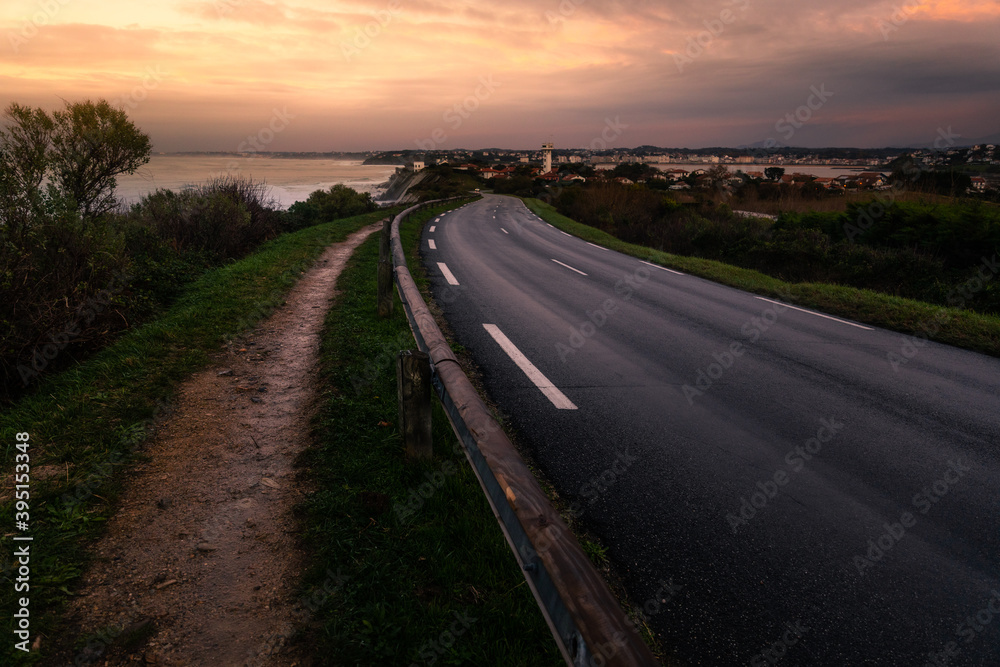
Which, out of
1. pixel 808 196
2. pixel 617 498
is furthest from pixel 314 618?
pixel 808 196

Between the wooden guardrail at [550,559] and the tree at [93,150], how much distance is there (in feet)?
59.7

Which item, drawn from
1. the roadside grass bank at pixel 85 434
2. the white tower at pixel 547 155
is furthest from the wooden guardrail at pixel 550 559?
the white tower at pixel 547 155

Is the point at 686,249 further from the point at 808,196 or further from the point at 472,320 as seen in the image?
the point at 472,320

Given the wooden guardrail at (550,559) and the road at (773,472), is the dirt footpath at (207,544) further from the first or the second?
the road at (773,472)

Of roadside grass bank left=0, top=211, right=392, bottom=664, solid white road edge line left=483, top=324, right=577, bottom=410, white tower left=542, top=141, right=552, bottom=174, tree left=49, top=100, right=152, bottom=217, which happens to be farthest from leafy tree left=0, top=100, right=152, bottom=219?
white tower left=542, top=141, right=552, bottom=174

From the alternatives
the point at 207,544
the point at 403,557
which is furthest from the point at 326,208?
the point at 403,557

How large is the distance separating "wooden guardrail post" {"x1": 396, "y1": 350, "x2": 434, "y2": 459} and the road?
88 cm

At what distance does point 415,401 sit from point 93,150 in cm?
1992

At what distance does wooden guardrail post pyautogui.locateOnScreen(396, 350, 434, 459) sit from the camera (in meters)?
3.00

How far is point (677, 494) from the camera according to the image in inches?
125

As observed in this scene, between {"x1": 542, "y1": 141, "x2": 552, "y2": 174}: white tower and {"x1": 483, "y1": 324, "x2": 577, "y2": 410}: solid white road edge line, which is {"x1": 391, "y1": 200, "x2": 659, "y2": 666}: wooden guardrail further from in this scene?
{"x1": 542, "y1": 141, "x2": 552, "y2": 174}: white tower

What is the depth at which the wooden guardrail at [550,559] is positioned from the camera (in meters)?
1.26

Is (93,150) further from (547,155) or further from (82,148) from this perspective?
(547,155)

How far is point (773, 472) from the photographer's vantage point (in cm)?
346
